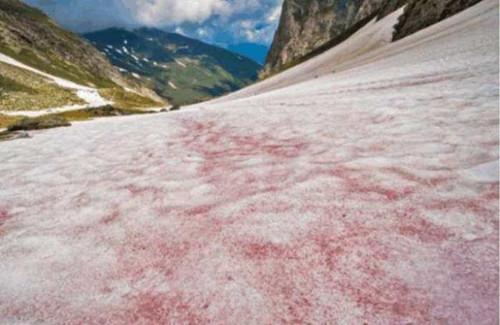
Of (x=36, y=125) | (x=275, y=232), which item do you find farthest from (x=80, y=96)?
(x=275, y=232)

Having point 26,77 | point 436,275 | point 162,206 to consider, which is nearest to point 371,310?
point 436,275

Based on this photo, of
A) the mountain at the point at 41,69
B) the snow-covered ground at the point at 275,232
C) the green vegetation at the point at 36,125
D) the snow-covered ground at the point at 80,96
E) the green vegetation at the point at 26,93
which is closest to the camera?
the snow-covered ground at the point at 275,232

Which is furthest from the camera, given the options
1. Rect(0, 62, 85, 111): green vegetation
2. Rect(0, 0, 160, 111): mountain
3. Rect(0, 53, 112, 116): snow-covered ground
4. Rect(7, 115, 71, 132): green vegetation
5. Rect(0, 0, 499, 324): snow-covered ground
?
Rect(0, 0, 160, 111): mountain

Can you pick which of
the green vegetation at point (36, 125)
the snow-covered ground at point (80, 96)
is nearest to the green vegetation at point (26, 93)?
the snow-covered ground at point (80, 96)

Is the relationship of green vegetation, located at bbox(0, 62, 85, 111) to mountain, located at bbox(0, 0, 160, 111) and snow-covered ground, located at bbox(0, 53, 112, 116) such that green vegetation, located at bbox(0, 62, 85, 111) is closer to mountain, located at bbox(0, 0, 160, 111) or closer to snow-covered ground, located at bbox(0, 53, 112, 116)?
mountain, located at bbox(0, 0, 160, 111)

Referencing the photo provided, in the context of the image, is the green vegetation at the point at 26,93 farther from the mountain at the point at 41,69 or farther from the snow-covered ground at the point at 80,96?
the snow-covered ground at the point at 80,96

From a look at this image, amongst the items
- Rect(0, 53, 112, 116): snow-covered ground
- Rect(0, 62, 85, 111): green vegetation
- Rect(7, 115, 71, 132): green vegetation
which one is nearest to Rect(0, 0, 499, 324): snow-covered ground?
Rect(7, 115, 71, 132): green vegetation
